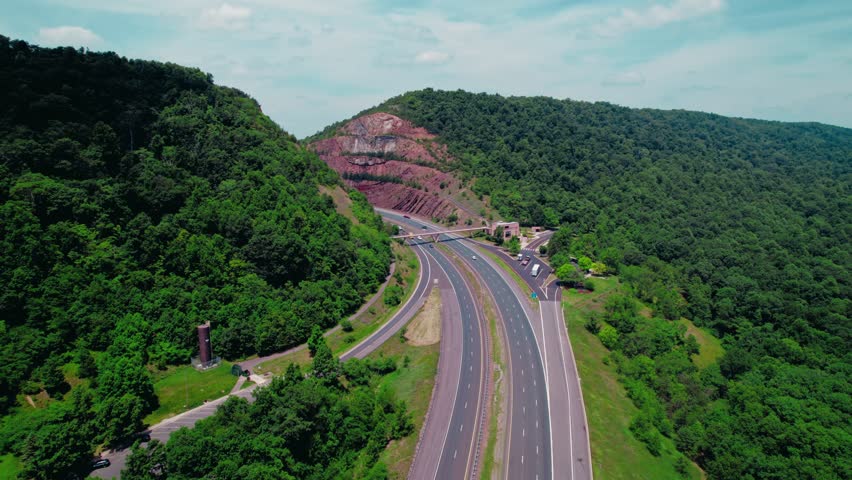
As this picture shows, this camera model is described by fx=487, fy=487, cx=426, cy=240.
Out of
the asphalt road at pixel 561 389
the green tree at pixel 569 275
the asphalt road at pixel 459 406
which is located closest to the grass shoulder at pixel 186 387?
the asphalt road at pixel 459 406

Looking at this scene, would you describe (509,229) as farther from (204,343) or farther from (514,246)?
(204,343)

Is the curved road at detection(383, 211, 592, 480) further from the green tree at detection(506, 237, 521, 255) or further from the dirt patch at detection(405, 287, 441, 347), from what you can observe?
the green tree at detection(506, 237, 521, 255)

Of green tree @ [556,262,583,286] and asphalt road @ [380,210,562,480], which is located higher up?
green tree @ [556,262,583,286]

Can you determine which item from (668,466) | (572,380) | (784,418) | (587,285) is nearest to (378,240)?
(587,285)

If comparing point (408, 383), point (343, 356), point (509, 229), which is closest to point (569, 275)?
point (509, 229)

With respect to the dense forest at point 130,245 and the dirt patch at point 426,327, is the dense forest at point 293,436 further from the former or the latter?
the dirt patch at point 426,327

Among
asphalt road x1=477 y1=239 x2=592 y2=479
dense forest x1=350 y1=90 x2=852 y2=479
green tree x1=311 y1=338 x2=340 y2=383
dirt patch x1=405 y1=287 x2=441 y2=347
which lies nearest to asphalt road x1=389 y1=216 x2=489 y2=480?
dirt patch x1=405 y1=287 x2=441 y2=347

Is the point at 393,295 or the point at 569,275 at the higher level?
the point at 569,275
